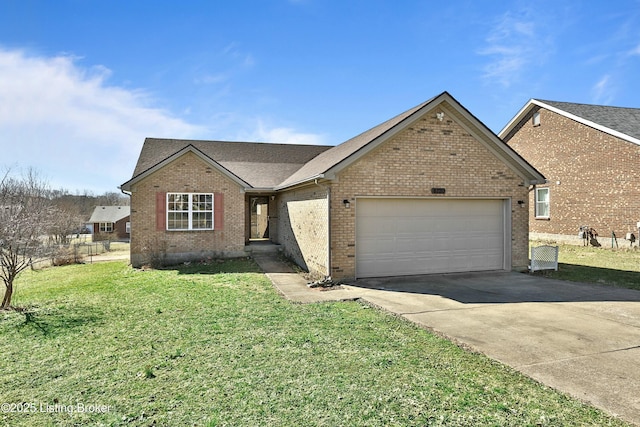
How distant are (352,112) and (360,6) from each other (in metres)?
5.75

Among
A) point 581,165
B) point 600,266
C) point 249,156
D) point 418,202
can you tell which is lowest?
point 600,266

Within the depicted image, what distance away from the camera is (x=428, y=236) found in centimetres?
1120

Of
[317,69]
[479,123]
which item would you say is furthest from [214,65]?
[479,123]

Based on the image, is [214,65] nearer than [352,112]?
Yes

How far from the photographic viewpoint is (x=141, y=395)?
396 centimetres

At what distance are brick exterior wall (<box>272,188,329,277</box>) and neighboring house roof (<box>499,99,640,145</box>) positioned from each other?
49.9ft

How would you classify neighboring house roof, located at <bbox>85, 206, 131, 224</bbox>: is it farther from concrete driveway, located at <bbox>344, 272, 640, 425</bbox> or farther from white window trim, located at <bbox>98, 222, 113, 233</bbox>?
concrete driveway, located at <bbox>344, 272, 640, 425</bbox>

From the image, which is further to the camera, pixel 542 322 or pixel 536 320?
pixel 536 320

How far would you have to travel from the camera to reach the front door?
20.4 metres

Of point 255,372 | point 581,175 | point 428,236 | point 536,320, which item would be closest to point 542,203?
point 581,175

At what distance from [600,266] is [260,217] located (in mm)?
Answer: 16133

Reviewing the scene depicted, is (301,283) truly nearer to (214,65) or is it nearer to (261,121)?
(214,65)

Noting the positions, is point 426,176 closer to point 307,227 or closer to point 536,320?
point 307,227

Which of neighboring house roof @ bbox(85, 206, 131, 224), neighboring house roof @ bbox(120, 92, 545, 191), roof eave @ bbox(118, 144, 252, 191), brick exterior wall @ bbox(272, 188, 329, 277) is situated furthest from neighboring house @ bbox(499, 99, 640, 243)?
neighboring house roof @ bbox(85, 206, 131, 224)
